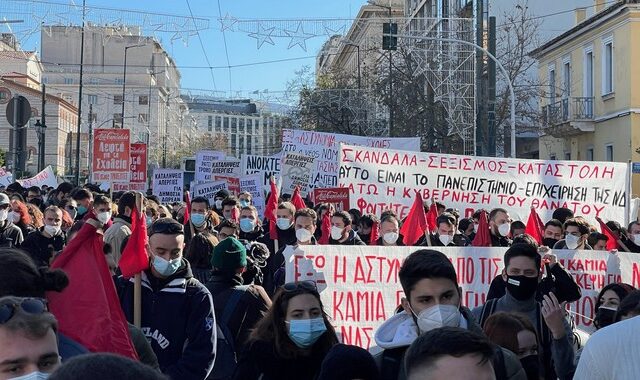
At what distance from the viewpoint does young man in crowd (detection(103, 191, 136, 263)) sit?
25.8 ft

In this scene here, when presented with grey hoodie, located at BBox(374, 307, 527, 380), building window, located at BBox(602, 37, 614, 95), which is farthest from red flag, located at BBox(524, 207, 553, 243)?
building window, located at BBox(602, 37, 614, 95)

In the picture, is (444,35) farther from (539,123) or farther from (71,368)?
(71,368)

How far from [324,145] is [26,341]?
17.4 metres

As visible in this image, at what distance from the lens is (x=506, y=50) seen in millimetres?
37031


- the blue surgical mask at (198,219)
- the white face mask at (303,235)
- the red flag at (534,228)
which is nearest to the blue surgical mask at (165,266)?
the white face mask at (303,235)

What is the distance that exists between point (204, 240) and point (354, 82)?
1697 inches

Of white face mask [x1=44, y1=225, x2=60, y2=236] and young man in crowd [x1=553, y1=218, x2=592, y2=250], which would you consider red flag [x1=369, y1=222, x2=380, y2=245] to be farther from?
white face mask [x1=44, y1=225, x2=60, y2=236]

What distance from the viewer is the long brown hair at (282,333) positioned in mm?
4625

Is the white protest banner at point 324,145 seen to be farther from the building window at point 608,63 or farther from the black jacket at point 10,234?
the building window at point 608,63

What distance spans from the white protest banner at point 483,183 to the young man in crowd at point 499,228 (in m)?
1.85

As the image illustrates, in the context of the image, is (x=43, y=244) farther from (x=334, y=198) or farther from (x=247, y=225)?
(x=334, y=198)

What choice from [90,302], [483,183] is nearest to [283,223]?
[483,183]

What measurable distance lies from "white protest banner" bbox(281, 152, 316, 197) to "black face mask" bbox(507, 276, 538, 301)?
41.6ft

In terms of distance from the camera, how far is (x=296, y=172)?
1834cm
